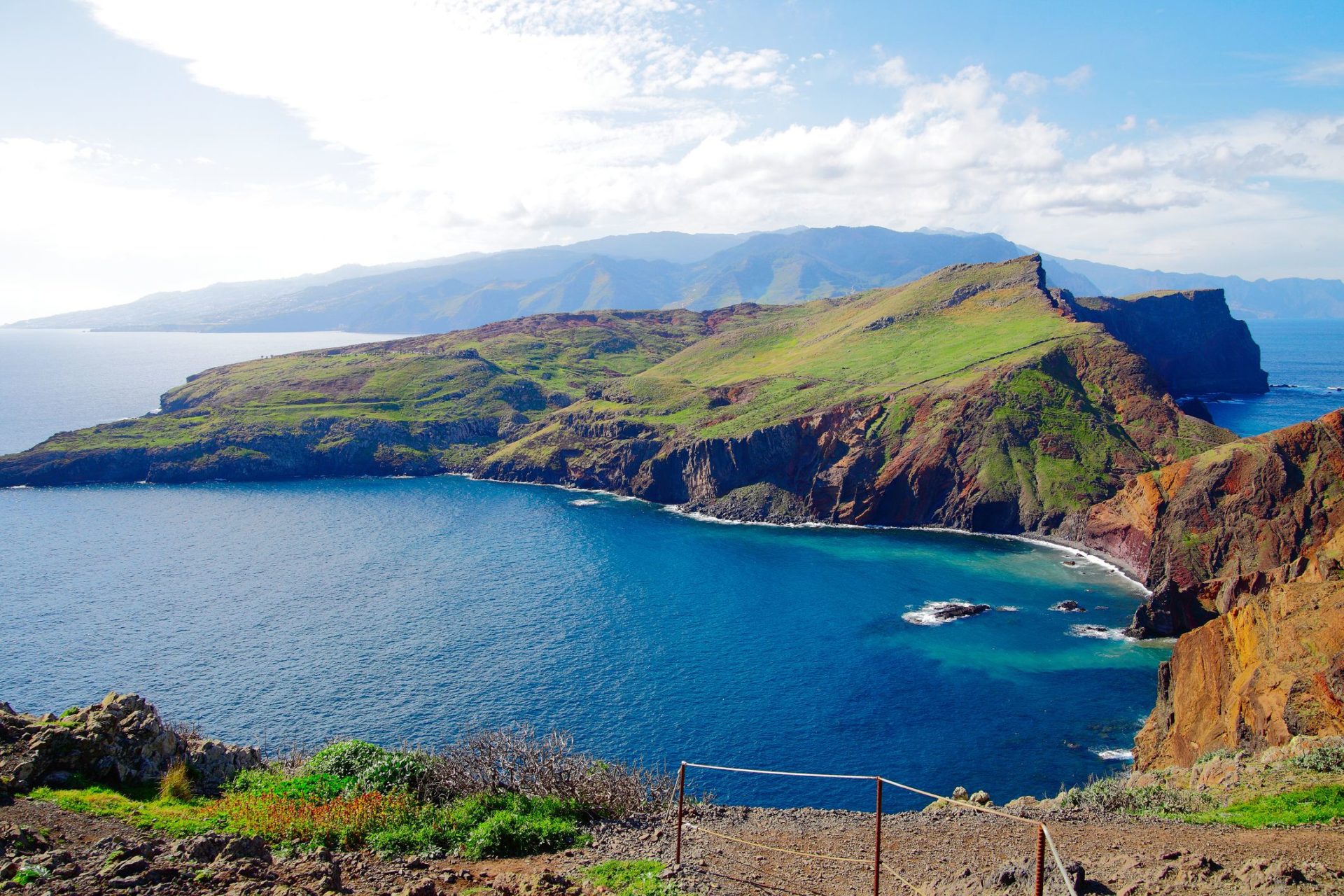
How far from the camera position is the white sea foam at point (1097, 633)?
74375 mm

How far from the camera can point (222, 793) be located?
2819cm

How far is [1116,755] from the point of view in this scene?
52.5 metres

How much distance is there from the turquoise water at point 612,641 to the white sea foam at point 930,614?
3.73ft

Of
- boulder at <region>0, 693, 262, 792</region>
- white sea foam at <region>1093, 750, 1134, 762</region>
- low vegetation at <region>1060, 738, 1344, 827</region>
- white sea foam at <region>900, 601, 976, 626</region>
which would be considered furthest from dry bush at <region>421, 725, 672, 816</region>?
white sea foam at <region>900, 601, 976, 626</region>

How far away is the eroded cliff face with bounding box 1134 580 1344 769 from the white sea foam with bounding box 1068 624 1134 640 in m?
25.6

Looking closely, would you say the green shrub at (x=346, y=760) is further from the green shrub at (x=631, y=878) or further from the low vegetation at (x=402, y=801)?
the green shrub at (x=631, y=878)

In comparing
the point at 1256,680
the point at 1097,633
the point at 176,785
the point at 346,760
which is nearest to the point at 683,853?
the point at 346,760

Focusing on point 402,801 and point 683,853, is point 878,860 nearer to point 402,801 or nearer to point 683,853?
point 683,853

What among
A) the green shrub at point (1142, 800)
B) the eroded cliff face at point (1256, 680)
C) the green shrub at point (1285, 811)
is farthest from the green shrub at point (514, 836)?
the eroded cliff face at point (1256, 680)

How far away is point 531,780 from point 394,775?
480cm

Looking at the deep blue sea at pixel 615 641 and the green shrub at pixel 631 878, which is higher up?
the green shrub at pixel 631 878

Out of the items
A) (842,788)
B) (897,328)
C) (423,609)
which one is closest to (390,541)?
(423,609)

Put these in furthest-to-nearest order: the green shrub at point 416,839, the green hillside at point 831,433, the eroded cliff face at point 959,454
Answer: the green hillside at point 831,433 → the eroded cliff face at point 959,454 → the green shrub at point 416,839

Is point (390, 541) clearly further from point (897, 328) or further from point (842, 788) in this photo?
point (897, 328)
